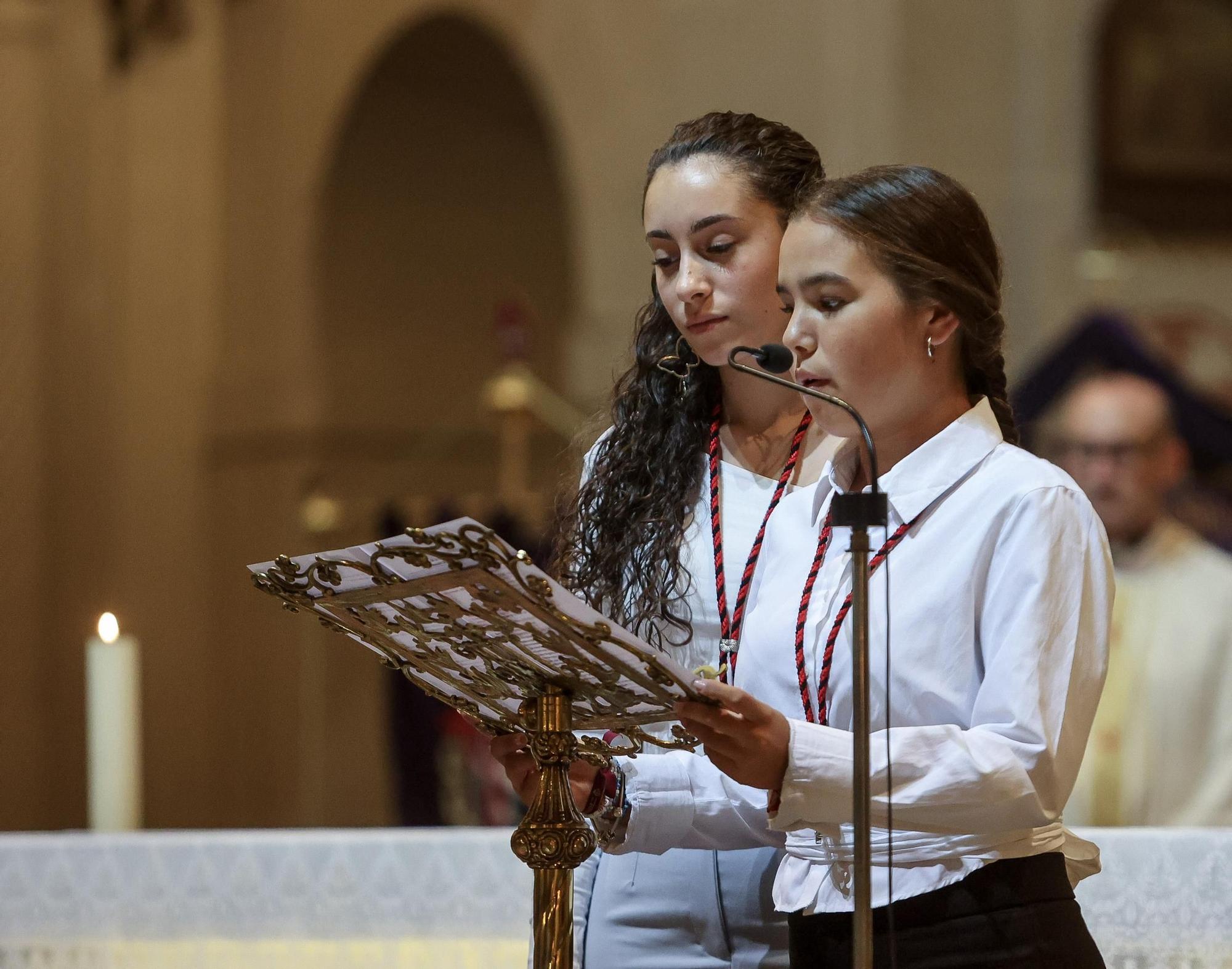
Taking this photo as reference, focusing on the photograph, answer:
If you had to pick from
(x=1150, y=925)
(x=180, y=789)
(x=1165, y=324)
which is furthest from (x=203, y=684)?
(x=1150, y=925)

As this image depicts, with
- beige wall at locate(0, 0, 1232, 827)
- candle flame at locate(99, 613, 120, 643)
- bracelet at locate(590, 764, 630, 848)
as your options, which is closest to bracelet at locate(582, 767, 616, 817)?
bracelet at locate(590, 764, 630, 848)

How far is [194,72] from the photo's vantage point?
7.65 metres

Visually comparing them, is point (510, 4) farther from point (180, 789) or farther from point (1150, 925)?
point (1150, 925)

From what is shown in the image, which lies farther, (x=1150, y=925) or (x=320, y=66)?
(x=320, y=66)

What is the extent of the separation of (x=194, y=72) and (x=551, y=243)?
6.13ft

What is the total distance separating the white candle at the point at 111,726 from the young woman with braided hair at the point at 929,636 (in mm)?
1642

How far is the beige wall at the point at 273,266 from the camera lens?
22.4ft

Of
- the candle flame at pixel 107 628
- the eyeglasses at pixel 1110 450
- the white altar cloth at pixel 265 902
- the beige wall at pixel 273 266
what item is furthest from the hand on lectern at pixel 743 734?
the beige wall at pixel 273 266

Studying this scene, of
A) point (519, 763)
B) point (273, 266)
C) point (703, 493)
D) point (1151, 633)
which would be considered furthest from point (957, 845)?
point (273, 266)

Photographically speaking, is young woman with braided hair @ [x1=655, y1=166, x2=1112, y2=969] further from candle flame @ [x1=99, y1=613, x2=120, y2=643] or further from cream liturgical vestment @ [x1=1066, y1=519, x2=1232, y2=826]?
cream liturgical vestment @ [x1=1066, y1=519, x2=1232, y2=826]

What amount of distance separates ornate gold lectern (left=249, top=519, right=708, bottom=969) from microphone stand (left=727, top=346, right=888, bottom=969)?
6.0 inches

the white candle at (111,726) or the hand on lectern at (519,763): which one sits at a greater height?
the hand on lectern at (519,763)

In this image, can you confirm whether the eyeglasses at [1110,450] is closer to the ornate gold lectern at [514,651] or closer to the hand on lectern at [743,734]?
the ornate gold lectern at [514,651]

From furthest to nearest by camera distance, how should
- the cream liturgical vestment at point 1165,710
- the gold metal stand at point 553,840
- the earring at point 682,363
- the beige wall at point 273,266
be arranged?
1. the beige wall at point 273,266
2. the cream liturgical vestment at point 1165,710
3. the earring at point 682,363
4. the gold metal stand at point 553,840
